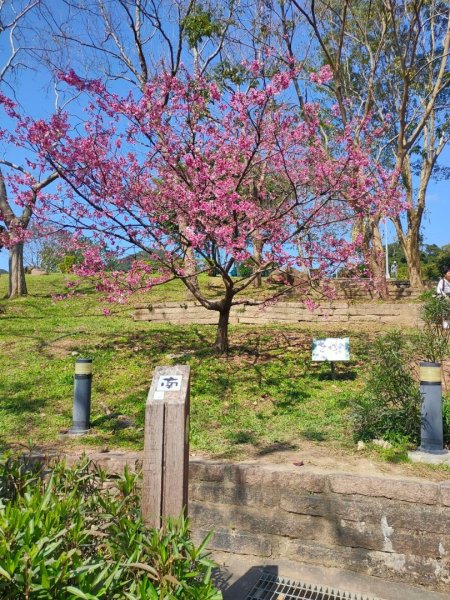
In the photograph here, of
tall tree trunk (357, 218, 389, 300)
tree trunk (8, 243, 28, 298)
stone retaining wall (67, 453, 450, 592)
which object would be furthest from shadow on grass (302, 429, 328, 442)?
tree trunk (8, 243, 28, 298)

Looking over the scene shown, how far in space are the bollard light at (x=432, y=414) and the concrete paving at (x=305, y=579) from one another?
1.21m

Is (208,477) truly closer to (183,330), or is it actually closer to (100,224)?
(100,224)

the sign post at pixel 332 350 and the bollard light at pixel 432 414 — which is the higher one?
the sign post at pixel 332 350

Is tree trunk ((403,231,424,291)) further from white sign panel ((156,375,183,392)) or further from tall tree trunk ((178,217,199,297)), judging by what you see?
white sign panel ((156,375,183,392))

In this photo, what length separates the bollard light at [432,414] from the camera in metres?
4.16

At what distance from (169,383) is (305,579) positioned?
1.90m

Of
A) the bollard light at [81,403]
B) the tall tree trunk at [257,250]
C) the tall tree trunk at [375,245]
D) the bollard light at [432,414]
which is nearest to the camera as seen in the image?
the bollard light at [432,414]

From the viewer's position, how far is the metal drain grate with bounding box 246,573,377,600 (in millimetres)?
3178

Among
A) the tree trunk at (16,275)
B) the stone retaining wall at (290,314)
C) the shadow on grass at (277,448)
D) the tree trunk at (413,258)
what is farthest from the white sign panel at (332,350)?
the tree trunk at (16,275)

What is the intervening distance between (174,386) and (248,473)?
4.93ft

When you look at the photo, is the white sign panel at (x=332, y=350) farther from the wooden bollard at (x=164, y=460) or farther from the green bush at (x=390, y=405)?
the wooden bollard at (x=164, y=460)

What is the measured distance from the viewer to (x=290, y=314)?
10.9 metres

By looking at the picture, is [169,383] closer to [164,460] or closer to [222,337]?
[164,460]

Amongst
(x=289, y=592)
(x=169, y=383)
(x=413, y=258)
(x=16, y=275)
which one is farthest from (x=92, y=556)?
(x=413, y=258)
